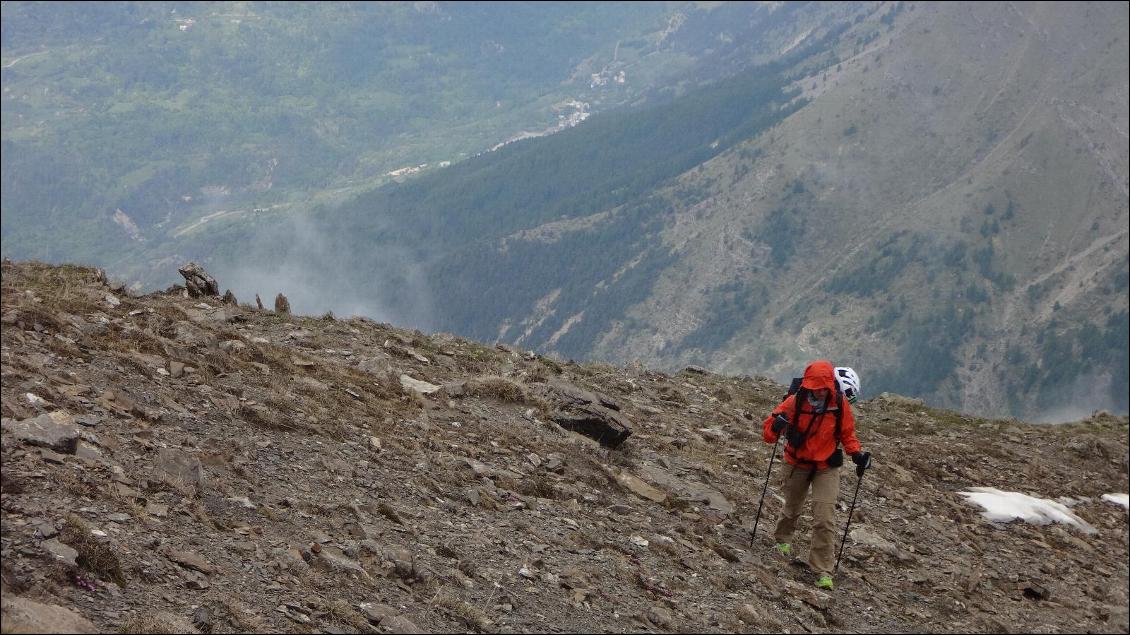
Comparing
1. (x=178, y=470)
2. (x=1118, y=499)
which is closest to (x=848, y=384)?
(x=178, y=470)

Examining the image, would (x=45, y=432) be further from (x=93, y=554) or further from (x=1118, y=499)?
(x=1118, y=499)

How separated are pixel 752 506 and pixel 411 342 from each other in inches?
328

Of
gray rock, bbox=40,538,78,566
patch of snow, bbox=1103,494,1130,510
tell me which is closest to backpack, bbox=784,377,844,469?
gray rock, bbox=40,538,78,566

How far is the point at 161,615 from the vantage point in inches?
362

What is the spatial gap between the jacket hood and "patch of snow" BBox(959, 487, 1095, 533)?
807 cm

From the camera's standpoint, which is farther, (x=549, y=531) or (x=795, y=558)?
(x=795, y=558)

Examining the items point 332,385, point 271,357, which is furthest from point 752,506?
point 271,357

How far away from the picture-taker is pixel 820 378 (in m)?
15.8

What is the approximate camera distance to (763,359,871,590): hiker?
15781 millimetres

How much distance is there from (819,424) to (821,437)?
8.5 inches

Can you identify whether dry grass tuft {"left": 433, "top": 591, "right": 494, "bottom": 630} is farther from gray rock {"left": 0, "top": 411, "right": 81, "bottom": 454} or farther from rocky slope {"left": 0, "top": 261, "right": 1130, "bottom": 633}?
gray rock {"left": 0, "top": 411, "right": 81, "bottom": 454}

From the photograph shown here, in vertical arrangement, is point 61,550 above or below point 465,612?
below

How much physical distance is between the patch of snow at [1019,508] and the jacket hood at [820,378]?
8.07 metres

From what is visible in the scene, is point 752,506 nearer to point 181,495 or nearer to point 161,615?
point 181,495
